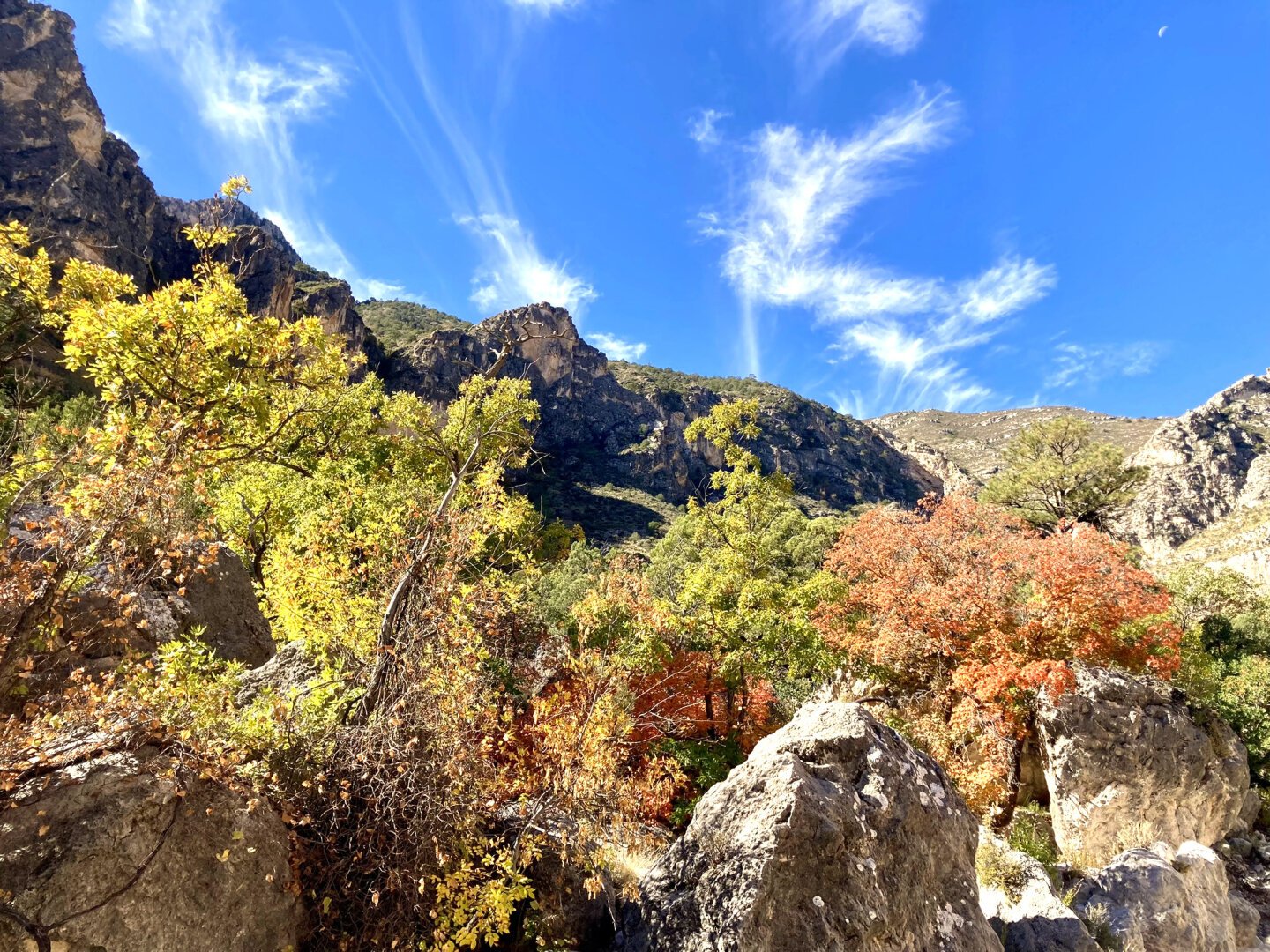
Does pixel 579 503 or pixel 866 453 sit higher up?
pixel 866 453

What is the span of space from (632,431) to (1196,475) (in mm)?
107375

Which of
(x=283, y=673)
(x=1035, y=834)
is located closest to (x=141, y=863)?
(x=283, y=673)

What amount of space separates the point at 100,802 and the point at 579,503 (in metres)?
103

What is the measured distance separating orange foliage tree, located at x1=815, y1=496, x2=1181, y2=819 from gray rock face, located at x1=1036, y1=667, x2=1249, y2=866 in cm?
72

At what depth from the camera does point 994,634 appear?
46.5 ft

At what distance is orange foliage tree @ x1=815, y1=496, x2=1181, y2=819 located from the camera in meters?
14.0

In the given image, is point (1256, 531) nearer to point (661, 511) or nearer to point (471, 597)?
point (471, 597)

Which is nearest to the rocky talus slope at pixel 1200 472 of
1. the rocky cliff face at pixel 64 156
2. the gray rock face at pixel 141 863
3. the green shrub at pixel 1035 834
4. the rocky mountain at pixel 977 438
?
the rocky mountain at pixel 977 438

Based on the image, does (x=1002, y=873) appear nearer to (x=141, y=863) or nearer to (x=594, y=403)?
(x=141, y=863)

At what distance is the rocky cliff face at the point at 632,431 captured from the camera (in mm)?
114625

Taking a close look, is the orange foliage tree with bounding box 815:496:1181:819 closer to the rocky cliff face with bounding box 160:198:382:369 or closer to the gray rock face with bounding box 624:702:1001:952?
the gray rock face with bounding box 624:702:1001:952

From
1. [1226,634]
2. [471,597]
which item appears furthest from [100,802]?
[1226,634]

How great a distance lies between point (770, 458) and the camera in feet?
513

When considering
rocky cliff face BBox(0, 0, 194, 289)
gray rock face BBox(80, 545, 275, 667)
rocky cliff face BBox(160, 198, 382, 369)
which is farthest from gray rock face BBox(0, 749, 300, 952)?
rocky cliff face BBox(0, 0, 194, 289)
